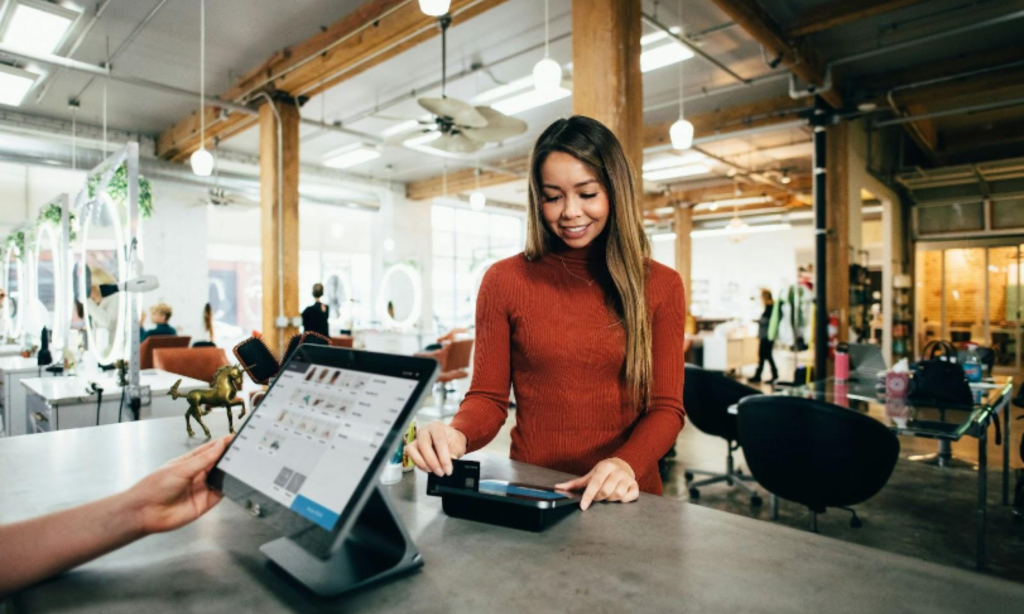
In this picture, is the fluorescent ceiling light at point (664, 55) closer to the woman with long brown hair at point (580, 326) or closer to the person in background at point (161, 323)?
the woman with long brown hair at point (580, 326)

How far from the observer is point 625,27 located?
12.3 feet

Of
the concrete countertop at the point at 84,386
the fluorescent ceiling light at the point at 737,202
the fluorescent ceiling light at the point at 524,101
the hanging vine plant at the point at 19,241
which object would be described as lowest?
the concrete countertop at the point at 84,386

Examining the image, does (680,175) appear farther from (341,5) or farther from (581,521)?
(581,521)

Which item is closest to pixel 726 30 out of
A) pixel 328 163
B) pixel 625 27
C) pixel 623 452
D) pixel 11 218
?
pixel 625 27

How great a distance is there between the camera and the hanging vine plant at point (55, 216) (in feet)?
15.7

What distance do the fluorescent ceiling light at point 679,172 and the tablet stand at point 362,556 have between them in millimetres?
11067

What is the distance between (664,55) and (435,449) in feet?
19.5

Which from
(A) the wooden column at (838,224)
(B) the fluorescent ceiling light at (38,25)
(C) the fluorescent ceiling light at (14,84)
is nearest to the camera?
(B) the fluorescent ceiling light at (38,25)

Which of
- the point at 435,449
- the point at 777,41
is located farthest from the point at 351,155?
the point at 435,449

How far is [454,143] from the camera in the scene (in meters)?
4.98

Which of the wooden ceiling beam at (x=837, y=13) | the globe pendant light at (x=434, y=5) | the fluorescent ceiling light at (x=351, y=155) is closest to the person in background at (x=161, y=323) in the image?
the fluorescent ceiling light at (x=351, y=155)

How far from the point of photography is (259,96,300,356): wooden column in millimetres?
6656

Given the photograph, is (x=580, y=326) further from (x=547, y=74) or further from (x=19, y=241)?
(x=19, y=241)

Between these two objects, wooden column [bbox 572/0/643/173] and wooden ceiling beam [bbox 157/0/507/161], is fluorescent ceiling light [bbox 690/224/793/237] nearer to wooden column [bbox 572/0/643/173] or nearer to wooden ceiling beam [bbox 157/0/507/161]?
wooden ceiling beam [bbox 157/0/507/161]
